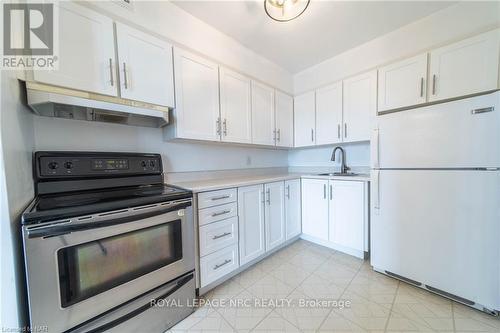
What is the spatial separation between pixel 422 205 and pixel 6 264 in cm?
261

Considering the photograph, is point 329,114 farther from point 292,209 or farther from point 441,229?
point 441,229

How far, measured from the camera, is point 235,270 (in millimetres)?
1851

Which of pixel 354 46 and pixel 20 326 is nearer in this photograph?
pixel 20 326

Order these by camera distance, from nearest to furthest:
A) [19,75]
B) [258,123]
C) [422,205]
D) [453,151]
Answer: [19,75]
[453,151]
[422,205]
[258,123]

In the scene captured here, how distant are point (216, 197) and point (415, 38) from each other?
8.03ft

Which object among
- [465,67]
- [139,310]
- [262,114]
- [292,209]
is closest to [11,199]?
[139,310]

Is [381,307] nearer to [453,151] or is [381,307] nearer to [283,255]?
[283,255]

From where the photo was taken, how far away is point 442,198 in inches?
58.0

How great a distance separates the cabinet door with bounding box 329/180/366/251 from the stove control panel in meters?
2.00

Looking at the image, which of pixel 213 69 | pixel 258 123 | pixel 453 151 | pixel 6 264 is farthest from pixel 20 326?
pixel 453 151

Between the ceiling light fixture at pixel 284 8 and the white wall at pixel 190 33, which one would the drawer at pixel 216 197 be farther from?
the ceiling light fixture at pixel 284 8

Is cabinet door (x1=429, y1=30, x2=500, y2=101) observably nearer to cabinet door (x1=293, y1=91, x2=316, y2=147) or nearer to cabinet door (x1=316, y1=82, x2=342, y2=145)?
cabinet door (x1=316, y1=82, x2=342, y2=145)

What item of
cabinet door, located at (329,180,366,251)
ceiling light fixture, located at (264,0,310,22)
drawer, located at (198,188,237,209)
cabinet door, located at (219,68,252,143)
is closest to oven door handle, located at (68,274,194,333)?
drawer, located at (198,188,237,209)

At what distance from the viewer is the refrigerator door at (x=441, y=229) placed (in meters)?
1.30
